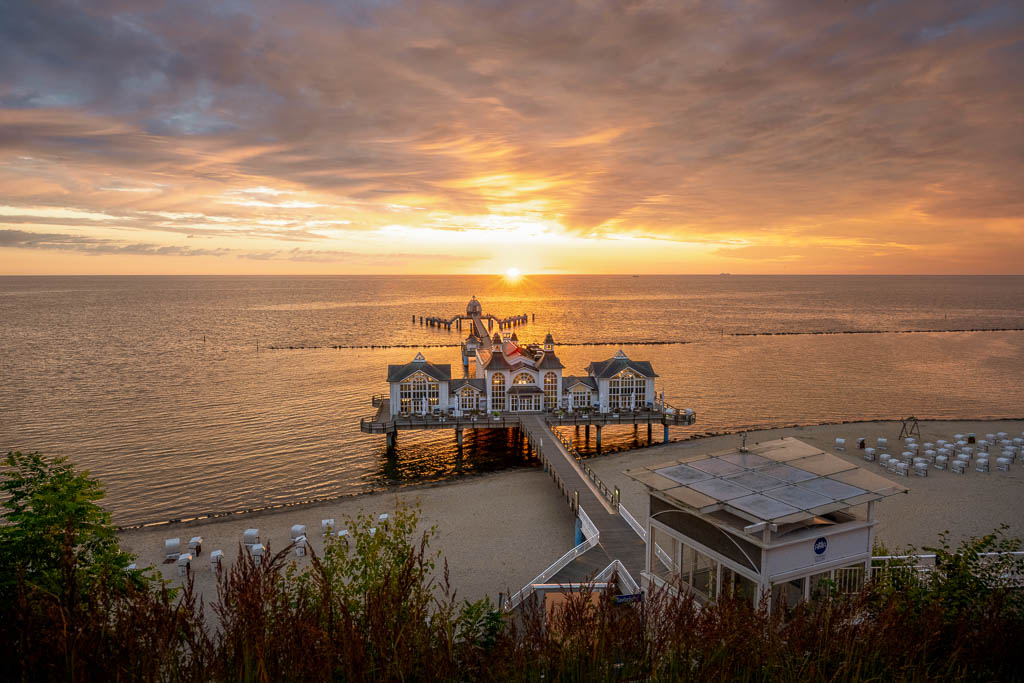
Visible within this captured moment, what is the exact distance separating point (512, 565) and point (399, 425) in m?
18.6

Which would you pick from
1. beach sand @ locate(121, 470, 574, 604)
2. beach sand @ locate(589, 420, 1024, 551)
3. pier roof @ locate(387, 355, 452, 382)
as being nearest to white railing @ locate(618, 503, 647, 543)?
beach sand @ locate(121, 470, 574, 604)

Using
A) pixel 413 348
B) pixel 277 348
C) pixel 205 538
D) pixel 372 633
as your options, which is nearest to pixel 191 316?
pixel 277 348

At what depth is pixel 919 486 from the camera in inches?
1210

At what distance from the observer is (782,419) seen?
47.3 meters

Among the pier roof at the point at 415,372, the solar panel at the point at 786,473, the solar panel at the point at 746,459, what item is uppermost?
the solar panel at the point at 746,459

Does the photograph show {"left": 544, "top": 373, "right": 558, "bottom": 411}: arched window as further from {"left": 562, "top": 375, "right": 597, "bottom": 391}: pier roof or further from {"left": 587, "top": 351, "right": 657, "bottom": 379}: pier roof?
{"left": 587, "top": 351, "right": 657, "bottom": 379}: pier roof

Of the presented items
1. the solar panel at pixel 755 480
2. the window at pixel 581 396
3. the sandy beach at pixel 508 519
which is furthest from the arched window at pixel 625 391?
the solar panel at pixel 755 480

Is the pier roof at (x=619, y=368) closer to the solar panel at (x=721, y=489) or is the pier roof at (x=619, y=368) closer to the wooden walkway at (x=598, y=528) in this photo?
the wooden walkway at (x=598, y=528)

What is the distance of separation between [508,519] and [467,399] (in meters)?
14.7

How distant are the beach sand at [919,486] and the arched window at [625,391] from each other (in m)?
3.66

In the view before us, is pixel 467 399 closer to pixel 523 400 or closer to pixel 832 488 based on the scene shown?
pixel 523 400

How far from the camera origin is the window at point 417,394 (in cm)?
4094

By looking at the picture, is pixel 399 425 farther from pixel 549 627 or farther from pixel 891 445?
pixel 549 627

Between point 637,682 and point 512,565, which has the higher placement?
point 637,682
